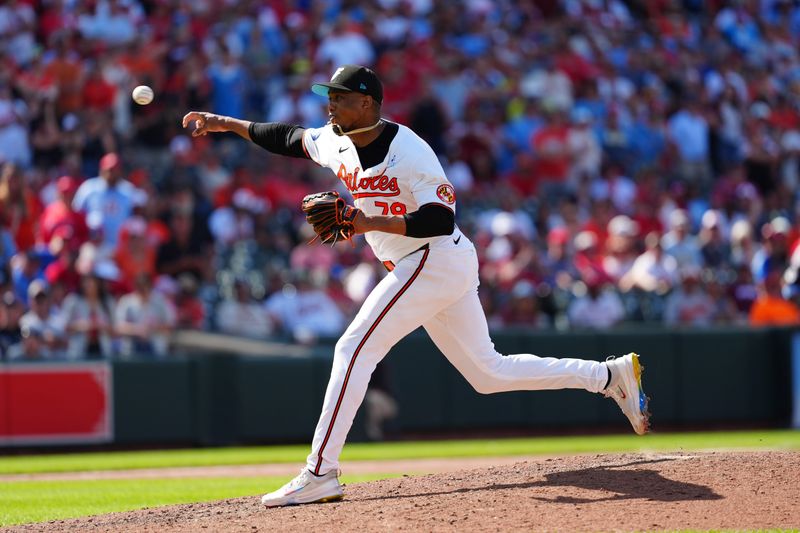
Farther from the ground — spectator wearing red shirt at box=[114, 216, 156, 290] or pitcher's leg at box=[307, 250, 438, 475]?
spectator wearing red shirt at box=[114, 216, 156, 290]

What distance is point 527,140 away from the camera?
16172 mm

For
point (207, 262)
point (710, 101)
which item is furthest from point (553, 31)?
point (207, 262)

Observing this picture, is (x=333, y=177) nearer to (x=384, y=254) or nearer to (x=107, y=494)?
(x=107, y=494)

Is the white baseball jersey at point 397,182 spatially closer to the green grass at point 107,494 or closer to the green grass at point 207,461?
the green grass at point 107,494

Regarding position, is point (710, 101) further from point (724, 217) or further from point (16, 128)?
point (16, 128)

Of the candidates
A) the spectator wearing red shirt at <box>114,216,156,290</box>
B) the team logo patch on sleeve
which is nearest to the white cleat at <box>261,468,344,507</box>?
the team logo patch on sleeve

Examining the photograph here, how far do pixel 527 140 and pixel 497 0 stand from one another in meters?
3.69

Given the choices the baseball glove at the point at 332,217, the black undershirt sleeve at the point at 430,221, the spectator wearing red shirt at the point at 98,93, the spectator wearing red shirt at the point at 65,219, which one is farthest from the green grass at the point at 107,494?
the spectator wearing red shirt at the point at 98,93

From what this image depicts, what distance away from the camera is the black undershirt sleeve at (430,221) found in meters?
5.60

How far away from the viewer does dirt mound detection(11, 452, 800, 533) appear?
206 inches

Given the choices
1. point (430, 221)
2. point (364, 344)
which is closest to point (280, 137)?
point (430, 221)

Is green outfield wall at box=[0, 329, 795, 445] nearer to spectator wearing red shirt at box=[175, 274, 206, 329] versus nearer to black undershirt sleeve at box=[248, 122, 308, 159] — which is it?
spectator wearing red shirt at box=[175, 274, 206, 329]

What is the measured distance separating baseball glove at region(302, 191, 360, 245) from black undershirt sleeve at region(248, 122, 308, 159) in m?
0.77

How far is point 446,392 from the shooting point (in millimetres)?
12875
